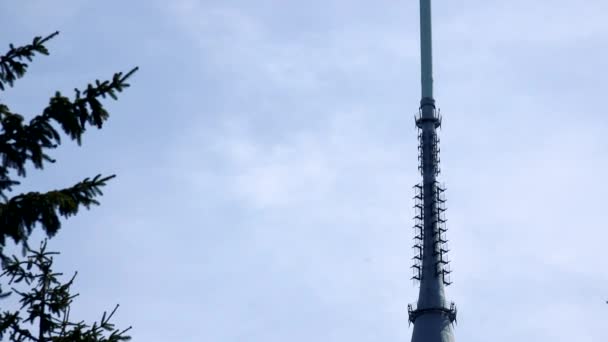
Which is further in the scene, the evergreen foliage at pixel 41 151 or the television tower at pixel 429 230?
the television tower at pixel 429 230

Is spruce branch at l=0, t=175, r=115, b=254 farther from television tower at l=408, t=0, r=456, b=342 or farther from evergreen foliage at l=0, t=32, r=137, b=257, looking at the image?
television tower at l=408, t=0, r=456, b=342

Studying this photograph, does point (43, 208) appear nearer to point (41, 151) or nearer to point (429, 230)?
point (41, 151)

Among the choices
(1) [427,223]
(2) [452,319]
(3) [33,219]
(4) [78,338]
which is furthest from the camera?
(1) [427,223]

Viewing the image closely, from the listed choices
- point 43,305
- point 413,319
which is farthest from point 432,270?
point 43,305

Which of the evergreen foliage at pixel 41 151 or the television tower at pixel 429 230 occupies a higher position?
the television tower at pixel 429 230

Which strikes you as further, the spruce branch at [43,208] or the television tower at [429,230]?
the television tower at [429,230]

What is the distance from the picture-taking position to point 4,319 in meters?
Result: 17.5

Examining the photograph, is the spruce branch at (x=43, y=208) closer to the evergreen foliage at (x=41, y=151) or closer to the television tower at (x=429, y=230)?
the evergreen foliage at (x=41, y=151)

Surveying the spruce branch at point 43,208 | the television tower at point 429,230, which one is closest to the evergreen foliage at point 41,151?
the spruce branch at point 43,208

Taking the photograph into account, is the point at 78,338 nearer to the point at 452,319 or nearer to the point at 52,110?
the point at 52,110

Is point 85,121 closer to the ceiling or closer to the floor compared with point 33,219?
closer to the ceiling

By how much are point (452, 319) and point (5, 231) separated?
98545 millimetres

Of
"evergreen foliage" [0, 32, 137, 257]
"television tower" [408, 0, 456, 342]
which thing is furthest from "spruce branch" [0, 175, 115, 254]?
"television tower" [408, 0, 456, 342]

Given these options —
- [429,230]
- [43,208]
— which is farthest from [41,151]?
[429,230]
